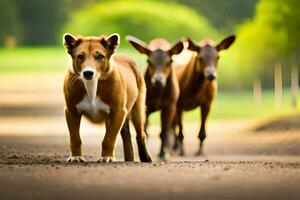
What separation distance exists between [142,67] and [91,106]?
3149 centimetres

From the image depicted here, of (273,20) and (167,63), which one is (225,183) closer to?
(167,63)

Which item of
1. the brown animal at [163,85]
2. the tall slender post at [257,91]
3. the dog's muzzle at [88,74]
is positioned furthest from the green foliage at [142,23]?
the dog's muzzle at [88,74]

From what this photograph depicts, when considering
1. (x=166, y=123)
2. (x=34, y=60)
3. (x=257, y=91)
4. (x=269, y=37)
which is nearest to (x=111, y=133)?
(x=166, y=123)

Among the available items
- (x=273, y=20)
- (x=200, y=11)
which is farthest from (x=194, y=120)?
(x=200, y=11)

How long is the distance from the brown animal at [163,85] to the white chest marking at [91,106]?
5393 mm

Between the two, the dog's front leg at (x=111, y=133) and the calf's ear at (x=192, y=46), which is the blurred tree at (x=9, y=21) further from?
the dog's front leg at (x=111, y=133)

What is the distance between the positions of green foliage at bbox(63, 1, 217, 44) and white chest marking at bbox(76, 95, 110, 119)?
39.4 m

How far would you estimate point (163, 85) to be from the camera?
19953 millimetres

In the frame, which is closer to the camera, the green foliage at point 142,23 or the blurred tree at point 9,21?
the green foliage at point 142,23

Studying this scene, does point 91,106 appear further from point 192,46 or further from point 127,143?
point 192,46

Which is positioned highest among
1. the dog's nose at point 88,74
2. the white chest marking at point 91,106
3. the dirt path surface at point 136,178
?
the dog's nose at point 88,74

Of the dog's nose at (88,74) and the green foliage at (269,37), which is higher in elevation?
the green foliage at (269,37)

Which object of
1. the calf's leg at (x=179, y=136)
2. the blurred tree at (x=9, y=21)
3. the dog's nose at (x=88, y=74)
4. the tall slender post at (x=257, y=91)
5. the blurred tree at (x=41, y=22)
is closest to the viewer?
the dog's nose at (x=88, y=74)

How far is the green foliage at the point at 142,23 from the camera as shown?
56.3m
